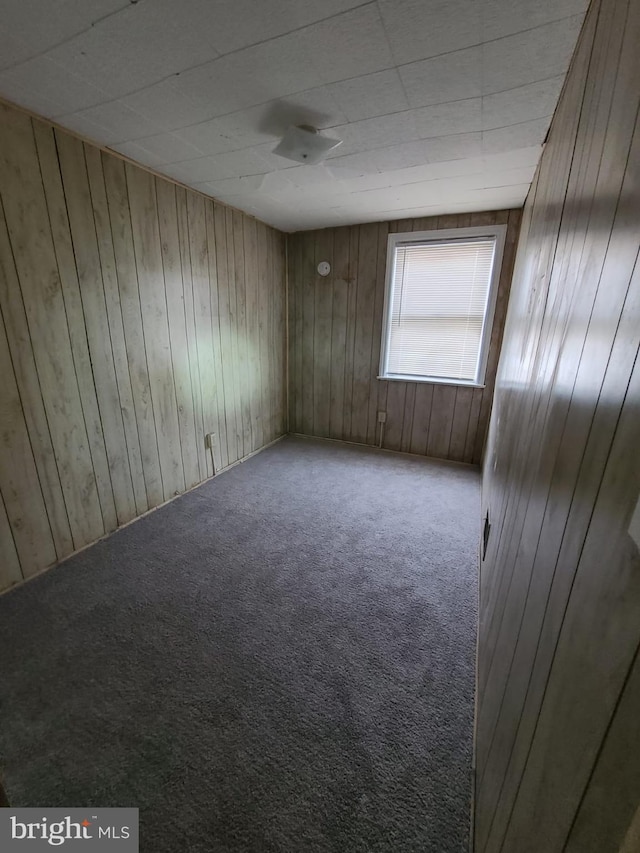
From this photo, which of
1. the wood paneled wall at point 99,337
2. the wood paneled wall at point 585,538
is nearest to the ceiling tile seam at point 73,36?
the wood paneled wall at point 99,337

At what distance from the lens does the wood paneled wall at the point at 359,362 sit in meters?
3.38

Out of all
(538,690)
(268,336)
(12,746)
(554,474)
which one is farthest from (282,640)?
(268,336)

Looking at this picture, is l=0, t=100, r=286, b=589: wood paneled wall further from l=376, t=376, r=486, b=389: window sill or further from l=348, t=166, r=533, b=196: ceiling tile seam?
l=376, t=376, r=486, b=389: window sill

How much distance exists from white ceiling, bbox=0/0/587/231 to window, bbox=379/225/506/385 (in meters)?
0.87

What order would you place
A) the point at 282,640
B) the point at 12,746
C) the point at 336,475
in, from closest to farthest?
the point at 12,746, the point at 282,640, the point at 336,475

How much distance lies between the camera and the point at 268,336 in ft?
12.2

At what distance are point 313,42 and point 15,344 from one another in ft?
5.87

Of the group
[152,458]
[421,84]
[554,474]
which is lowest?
[152,458]

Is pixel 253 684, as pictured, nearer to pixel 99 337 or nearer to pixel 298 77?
pixel 99 337

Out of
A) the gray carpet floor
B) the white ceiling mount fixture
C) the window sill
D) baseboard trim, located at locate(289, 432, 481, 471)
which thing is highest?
the white ceiling mount fixture

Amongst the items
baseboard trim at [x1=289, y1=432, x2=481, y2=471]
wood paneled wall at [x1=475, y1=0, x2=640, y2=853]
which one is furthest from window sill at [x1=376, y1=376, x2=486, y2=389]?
wood paneled wall at [x1=475, y1=0, x2=640, y2=853]

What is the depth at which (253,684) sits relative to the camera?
4.37ft

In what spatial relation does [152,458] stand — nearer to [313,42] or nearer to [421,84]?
[313,42]

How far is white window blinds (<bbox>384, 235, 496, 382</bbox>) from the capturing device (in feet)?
10.2
